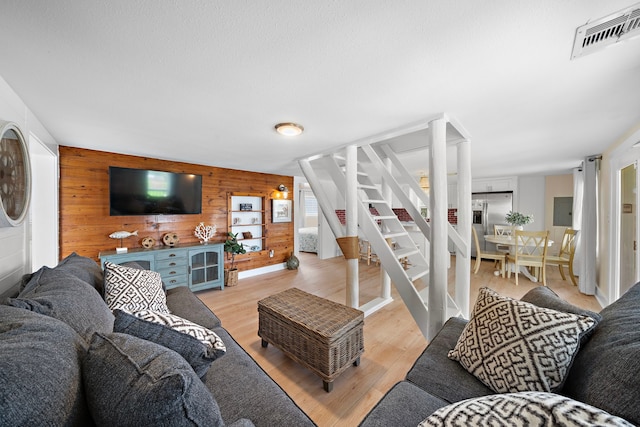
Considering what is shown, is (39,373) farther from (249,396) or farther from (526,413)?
(526,413)

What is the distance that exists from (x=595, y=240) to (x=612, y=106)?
255cm

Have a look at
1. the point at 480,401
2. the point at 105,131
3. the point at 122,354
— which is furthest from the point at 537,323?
the point at 105,131

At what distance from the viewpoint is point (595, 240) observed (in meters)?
3.34

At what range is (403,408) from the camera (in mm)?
965

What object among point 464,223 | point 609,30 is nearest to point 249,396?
point 609,30

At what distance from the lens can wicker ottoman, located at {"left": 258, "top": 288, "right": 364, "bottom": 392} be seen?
1.64 m

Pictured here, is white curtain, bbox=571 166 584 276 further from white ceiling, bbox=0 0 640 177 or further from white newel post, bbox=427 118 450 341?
white newel post, bbox=427 118 450 341

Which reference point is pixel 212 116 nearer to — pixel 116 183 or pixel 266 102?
pixel 266 102

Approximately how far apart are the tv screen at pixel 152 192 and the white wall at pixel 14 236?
1.21 m

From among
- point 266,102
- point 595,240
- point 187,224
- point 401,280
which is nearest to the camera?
point 266,102

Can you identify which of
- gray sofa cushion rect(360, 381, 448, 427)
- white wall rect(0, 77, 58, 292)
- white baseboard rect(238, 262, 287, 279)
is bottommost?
white baseboard rect(238, 262, 287, 279)

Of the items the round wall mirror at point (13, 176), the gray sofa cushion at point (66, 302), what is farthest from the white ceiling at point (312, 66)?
the gray sofa cushion at point (66, 302)

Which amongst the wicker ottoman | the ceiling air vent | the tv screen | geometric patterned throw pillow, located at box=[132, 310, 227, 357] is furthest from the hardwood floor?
the ceiling air vent

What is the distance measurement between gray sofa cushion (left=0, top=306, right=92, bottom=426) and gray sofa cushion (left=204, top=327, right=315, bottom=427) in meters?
0.46
